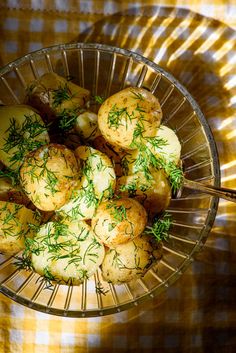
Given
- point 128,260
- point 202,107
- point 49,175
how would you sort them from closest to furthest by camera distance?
point 49,175, point 128,260, point 202,107

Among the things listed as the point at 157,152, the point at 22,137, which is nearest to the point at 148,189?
the point at 157,152

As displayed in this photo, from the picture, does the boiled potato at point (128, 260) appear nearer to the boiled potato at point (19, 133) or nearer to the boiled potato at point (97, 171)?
the boiled potato at point (97, 171)

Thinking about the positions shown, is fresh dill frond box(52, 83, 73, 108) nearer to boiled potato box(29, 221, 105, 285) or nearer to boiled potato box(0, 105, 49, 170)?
boiled potato box(0, 105, 49, 170)

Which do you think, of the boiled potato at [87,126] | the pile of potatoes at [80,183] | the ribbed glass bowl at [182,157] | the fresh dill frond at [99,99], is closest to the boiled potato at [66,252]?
the pile of potatoes at [80,183]

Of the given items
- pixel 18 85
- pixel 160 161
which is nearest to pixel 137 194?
pixel 160 161

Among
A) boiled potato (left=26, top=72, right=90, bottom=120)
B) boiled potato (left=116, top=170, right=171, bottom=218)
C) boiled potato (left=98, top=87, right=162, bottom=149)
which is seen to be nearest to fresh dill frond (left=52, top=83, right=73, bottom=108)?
boiled potato (left=26, top=72, right=90, bottom=120)

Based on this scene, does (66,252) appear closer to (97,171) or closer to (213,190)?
(97,171)
